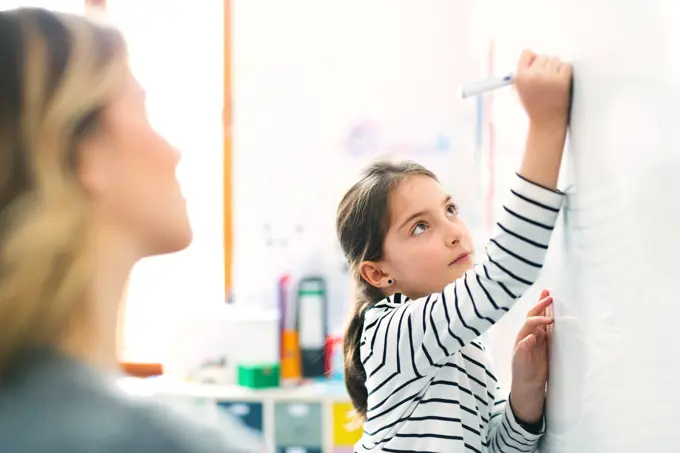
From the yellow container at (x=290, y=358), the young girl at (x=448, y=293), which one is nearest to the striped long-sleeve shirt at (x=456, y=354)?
the young girl at (x=448, y=293)

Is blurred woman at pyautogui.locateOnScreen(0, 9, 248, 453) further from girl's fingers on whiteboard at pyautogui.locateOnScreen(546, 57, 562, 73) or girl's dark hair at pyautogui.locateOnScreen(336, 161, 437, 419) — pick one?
girl's dark hair at pyautogui.locateOnScreen(336, 161, 437, 419)

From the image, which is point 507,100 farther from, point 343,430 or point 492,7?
point 343,430

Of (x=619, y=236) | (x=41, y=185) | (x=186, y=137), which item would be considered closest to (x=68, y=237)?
(x=41, y=185)

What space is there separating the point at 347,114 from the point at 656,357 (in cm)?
204

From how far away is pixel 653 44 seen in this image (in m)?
0.52

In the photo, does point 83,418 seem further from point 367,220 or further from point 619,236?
point 367,220

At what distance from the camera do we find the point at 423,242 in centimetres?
93

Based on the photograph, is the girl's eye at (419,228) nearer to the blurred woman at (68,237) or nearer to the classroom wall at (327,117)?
the blurred woman at (68,237)

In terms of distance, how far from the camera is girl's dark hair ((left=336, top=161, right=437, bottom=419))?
0.97m

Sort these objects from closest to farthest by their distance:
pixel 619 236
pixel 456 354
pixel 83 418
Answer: pixel 83 418 < pixel 619 236 < pixel 456 354

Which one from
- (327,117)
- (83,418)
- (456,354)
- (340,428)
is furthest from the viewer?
(327,117)

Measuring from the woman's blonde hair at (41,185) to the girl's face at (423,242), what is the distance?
566mm

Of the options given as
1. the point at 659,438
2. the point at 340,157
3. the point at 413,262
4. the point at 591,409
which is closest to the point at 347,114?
the point at 340,157

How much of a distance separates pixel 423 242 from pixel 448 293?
5.2 inches
